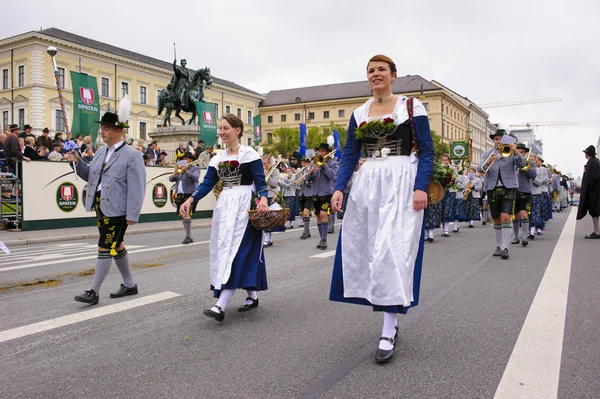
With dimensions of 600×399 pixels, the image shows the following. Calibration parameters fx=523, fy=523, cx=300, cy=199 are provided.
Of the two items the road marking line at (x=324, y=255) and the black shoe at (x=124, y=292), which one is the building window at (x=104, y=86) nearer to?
the road marking line at (x=324, y=255)

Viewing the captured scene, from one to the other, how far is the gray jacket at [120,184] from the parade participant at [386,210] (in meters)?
2.45

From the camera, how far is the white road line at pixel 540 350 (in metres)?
3.08

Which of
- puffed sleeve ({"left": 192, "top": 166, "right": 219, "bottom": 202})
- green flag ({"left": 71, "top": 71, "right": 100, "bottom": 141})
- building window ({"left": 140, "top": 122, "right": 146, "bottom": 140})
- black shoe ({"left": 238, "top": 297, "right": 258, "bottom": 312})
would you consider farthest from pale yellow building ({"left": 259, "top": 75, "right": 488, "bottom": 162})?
black shoe ({"left": 238, "top": 297, "right": 258, "bottom": 312})

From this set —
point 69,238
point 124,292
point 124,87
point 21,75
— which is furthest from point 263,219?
point 124,87

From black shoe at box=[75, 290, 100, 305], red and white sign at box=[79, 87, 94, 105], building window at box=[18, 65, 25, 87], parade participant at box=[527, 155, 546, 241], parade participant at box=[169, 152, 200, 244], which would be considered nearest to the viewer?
black shoe at box=[75, 290, 100, 305]

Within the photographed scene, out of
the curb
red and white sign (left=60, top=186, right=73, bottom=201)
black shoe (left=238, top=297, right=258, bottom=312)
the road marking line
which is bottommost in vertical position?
the curb

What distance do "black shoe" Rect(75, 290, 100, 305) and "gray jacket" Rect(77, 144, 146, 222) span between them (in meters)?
0.84

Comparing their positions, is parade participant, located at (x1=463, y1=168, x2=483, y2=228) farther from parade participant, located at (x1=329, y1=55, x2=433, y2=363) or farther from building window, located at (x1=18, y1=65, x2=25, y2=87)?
building window, located at (x1=18, y1=65, x2=25, y2=87)

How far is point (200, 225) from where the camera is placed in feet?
58.9

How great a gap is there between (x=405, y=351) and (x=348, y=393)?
95cm

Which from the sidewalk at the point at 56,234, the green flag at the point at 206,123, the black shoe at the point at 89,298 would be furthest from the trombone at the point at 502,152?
the green flag at the point at 206,123

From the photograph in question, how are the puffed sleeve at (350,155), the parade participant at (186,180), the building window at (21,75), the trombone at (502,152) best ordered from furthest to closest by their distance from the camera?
the building window at (21,75)
the parade participant at (186,180)
the trombone at (502,152)
the puffed sleeve at (350,155)

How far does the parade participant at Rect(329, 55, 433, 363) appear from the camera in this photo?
3.74 metres

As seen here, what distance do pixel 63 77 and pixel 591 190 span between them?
5627 cm
